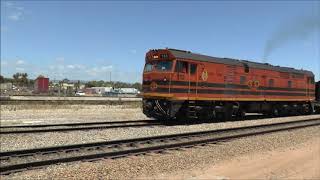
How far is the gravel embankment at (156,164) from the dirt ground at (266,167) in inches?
13.7

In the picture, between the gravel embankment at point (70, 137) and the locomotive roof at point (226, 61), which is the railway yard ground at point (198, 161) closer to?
the gravel embankment at point (70, 137)

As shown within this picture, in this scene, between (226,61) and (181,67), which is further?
(226,61)

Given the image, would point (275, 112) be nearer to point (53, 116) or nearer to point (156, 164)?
point (53, 116)

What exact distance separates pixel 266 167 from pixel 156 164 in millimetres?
2718

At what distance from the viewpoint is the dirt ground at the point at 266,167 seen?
964 cm

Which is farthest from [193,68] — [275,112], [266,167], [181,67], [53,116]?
[266,167]

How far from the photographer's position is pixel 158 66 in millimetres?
21641

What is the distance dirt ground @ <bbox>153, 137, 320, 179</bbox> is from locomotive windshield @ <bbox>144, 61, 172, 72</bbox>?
8963 mm

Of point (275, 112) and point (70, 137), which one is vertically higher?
point (275, 112)

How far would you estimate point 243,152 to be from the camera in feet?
42.7

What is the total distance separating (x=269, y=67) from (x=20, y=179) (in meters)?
22.6

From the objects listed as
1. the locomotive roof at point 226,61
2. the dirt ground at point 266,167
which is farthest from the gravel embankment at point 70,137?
the dirt ground at point 266,167

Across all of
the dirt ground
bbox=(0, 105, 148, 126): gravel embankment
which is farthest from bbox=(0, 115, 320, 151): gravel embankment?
bbox=(0, 105, 148, 126): gravel embankment

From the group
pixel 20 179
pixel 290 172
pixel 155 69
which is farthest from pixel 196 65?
pixel 20 179
